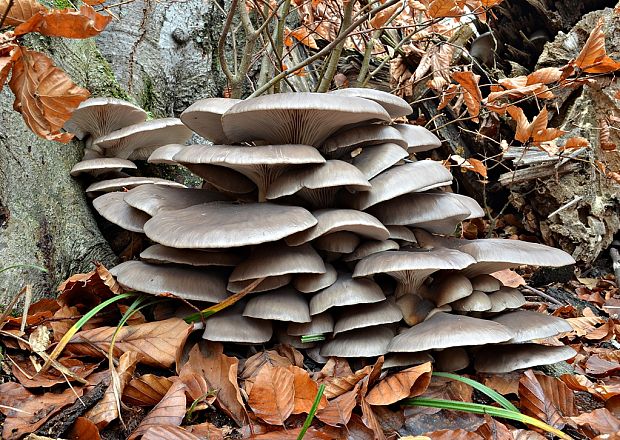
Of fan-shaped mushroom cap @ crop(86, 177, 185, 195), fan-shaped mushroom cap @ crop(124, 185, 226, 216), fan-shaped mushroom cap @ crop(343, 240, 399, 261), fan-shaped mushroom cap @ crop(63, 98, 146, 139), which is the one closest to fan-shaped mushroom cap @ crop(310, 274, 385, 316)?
fan-shaped mushroom cap @ crop(343, 240, 399, 261)

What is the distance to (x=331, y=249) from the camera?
2000 mm

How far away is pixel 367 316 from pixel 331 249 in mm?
327

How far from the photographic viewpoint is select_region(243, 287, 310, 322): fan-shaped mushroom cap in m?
1.82

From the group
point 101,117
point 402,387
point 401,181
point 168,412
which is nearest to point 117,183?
point 101,117

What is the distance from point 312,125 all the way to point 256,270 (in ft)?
2.21

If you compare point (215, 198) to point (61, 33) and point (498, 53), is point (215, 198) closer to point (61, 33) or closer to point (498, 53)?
point (61, 33)

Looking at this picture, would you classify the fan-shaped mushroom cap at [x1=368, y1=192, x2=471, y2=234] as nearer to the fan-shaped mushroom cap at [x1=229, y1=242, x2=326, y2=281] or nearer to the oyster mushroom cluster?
the oyster mushroom cluster

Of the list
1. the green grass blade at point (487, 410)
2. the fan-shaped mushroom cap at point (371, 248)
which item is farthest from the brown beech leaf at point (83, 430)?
the fan-shaped mushroom cap at point (371, 248)

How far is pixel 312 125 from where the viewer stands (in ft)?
6.61

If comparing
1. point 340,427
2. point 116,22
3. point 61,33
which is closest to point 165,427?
point 340,427

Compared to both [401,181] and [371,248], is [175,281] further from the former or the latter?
[401,181]

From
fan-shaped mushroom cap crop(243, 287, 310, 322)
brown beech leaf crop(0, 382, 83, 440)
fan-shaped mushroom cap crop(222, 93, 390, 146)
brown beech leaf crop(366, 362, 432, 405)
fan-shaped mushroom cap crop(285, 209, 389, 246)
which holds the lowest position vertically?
brown beech leaf crop(366, 362, 432, 405)

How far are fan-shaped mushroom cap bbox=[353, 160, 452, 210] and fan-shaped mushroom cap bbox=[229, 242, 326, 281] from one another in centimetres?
32

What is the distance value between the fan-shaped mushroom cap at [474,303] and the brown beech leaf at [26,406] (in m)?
1.45
